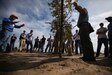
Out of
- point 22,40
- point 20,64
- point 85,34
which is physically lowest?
point 20,64

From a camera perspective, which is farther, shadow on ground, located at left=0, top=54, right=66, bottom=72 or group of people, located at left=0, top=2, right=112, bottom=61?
group of people, located at left=0, top=2, right=112, bottom=61

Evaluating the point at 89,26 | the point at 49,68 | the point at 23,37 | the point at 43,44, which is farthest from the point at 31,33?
the point at 49,68

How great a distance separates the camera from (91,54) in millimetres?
7680

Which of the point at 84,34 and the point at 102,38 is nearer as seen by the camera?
the point at 84,34

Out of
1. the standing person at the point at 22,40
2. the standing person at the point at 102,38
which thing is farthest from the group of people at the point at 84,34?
the standing person at the point at 22,40

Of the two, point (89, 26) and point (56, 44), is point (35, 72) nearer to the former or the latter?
point (89, 26)

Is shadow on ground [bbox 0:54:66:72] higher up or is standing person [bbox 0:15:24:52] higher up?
standing person [bbox 0:15:24:52]

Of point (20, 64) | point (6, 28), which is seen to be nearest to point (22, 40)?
point (6, 28)

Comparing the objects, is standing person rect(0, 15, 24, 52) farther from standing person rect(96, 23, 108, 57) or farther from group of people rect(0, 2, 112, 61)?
standing person rect(96, 23, 108, 57)

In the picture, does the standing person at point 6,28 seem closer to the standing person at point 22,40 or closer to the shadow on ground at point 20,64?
the shadow on ground at point 20,64

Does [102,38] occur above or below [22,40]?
below

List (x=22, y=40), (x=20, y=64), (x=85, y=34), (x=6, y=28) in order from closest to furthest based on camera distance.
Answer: (x=20, y=64) → (x=85, y=34) → (x=6, y=28) → (x=22, y=40)

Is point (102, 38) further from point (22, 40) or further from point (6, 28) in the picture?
point (22, 40)

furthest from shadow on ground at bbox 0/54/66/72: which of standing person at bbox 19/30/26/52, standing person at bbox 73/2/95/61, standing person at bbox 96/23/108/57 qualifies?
standing person at bbox 19/30/26/52
